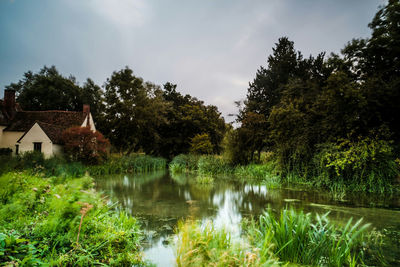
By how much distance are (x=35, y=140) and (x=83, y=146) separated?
6807 mm

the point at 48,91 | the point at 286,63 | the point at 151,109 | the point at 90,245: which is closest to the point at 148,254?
the point at 90,245

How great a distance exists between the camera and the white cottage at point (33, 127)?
19.2 metres

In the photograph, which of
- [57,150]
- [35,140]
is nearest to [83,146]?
[57,150]

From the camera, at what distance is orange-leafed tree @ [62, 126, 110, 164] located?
15.9 metres

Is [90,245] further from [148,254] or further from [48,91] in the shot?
[48,91]

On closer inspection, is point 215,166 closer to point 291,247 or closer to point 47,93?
point 291,247

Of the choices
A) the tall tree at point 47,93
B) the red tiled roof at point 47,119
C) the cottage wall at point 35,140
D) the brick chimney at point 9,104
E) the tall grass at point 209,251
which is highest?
the tall tree at point 47,93

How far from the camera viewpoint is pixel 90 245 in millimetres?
2881

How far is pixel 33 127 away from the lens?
1934 centimetres

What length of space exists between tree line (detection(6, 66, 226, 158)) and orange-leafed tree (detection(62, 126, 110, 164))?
915cm

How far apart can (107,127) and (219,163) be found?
16331 mm

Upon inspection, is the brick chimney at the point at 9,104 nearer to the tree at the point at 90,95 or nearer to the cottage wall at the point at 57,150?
the cottage wall at the point at 57,150

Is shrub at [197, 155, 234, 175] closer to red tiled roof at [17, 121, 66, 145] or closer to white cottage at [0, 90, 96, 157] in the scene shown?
white cottage at [0, 90, 96, 157]

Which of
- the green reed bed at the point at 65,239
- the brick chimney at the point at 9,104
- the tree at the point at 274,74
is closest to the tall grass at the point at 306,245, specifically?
the green reed bed at the point at 65,239
